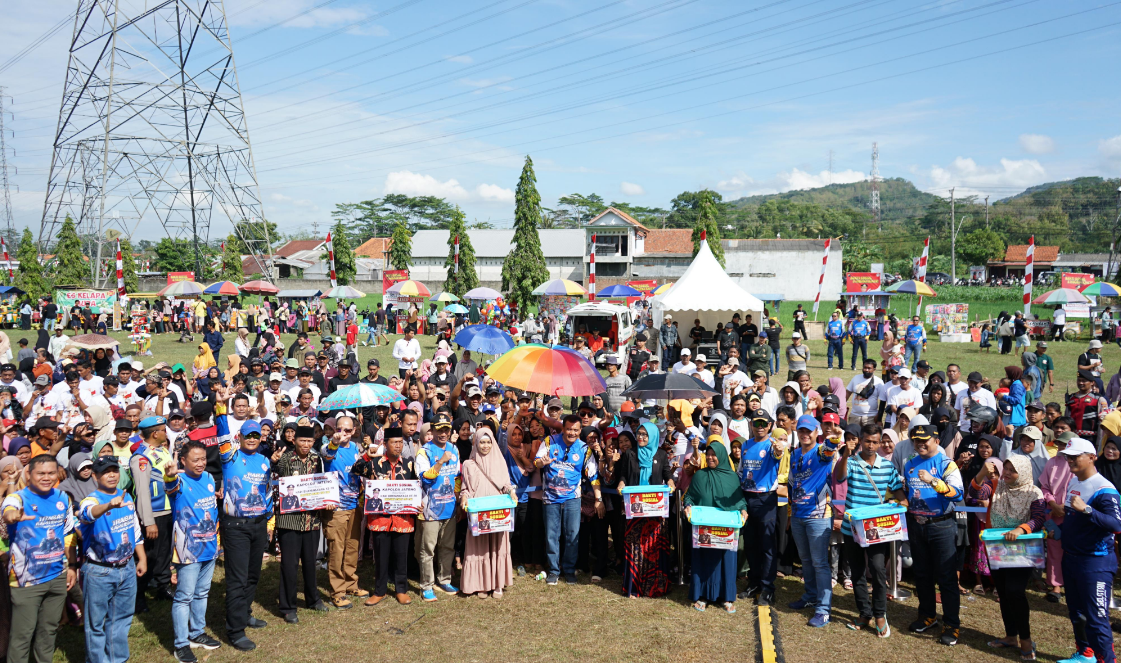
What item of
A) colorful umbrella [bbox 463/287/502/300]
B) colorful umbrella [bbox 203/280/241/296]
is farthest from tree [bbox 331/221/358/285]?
colorful umbrella [bbox 463/287/502/300]

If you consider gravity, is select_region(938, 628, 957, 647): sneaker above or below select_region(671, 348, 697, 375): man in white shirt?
below

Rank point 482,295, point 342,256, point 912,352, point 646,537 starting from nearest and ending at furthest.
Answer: point 646,537, point 912,352, point 482,295, point 342,256

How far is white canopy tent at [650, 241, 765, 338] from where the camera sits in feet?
65.5

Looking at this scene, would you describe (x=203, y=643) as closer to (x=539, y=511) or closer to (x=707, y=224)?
(x=539, y=511)

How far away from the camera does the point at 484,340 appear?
39.3 feet

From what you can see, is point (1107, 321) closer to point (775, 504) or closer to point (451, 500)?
point (775, 504)

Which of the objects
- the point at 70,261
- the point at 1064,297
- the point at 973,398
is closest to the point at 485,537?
the point at 973,398

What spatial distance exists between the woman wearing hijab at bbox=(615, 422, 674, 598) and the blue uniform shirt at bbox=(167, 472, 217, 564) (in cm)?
366

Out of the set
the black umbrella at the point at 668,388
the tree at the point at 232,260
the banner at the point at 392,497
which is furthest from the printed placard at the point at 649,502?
the tree at the point at 232,260

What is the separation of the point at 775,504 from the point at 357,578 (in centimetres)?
422

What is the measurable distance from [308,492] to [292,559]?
0.66 metres

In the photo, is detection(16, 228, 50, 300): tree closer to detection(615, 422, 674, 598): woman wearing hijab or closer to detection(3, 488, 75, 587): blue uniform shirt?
detection(3, 488, 75, 587): blue uniform shirt

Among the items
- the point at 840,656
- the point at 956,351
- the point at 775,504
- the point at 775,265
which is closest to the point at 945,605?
the point at 840,656

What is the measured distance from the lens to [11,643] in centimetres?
499
